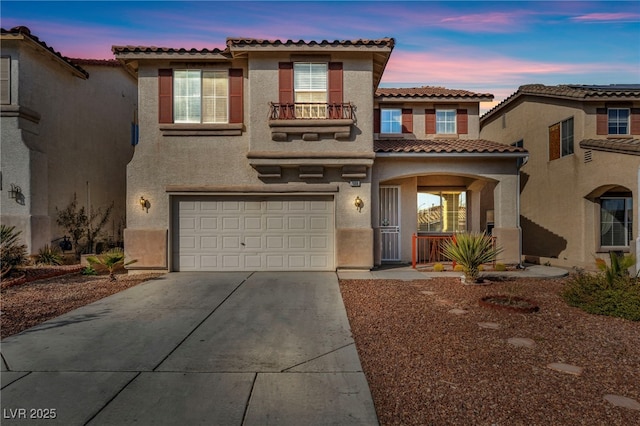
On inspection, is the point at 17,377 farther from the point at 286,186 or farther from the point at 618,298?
the point at 618,298

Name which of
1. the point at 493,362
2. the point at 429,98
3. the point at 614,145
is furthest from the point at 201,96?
the point at 614,145

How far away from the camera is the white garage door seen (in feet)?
36.8

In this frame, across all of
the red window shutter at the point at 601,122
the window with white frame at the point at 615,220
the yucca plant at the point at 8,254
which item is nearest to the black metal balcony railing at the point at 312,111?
the yucca plant at the point at 8,254

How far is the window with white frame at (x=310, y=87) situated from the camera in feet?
35.1

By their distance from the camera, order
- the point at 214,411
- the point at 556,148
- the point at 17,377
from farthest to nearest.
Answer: the point at 556,148, the point at 17,377, the point at 214,411

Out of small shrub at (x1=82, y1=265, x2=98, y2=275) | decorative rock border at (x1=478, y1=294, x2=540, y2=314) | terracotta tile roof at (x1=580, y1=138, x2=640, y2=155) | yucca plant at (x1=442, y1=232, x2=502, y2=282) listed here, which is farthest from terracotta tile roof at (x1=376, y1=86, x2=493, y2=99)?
small shrub at (x1=82, y1=265, x2=98, y2=275)

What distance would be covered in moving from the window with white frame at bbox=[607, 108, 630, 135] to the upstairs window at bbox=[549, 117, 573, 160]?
4.46ft

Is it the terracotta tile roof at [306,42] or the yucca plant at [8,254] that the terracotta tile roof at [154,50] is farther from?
the yucca plant at [8,254]

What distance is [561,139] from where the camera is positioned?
14.8 m

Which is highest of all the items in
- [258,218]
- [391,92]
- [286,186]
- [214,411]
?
[391,92]

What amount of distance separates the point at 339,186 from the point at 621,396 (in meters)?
8.21

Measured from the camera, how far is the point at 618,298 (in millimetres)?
6660

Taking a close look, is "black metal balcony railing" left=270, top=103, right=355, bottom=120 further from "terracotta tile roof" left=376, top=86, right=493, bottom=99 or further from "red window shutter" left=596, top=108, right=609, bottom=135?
"red window shutter" left=596, top=108, right=609, bottom=135

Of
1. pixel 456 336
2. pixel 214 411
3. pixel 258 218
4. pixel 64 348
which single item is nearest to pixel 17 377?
pixel 64 348
